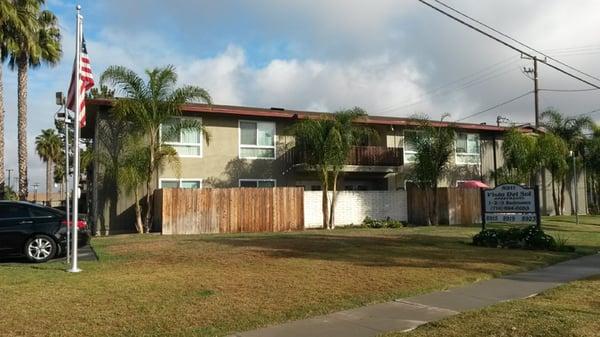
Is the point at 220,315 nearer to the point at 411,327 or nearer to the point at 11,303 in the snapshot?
the point at 411,327

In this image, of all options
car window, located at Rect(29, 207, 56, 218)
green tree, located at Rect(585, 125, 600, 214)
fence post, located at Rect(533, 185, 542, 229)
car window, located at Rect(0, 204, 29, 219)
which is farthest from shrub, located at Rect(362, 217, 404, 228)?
green tree, located at Rect(585, 125, 600, 214)

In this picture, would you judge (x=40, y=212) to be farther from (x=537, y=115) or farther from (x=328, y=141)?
(x=537, y=115)

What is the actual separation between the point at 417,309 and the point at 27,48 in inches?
958

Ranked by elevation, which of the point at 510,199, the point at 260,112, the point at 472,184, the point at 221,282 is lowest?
the point at 221,282

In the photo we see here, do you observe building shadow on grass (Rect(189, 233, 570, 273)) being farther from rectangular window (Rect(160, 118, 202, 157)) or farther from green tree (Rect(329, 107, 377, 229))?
rectangular window (Rect(160, 118, 202, 157))

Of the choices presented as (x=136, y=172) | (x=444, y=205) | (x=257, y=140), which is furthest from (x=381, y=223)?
(x=136, y=172)

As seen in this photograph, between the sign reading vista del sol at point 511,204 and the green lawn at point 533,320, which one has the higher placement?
the sign reading vista del sol at point 511,204

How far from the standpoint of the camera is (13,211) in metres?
12.8

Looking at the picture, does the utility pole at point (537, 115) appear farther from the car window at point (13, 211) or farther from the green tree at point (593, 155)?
the car window at point (13, 211)

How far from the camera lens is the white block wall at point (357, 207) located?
24128 mm

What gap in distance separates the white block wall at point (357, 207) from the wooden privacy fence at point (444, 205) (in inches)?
16.1

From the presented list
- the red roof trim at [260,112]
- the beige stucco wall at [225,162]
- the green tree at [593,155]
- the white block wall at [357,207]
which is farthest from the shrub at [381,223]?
the green tree at [593,155]

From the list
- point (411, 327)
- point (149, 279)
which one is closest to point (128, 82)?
point (149, 279)

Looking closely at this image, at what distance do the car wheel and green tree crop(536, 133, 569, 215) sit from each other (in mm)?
25159
